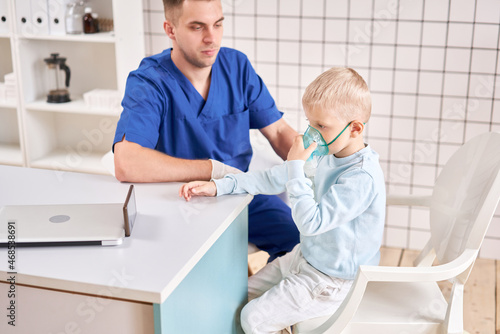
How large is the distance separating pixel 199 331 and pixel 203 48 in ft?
3.04

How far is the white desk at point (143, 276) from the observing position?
3.87 feet

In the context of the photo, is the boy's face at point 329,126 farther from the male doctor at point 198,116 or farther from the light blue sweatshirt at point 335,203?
the male doctor at point 198,116

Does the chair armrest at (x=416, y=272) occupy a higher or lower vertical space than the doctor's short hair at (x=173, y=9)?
lower

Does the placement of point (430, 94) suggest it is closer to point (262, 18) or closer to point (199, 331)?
point (262, 18)

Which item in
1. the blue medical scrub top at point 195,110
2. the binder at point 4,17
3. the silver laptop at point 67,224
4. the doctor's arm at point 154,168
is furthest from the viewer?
the binder at point 4,17

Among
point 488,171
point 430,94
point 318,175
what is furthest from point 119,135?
point 430,94

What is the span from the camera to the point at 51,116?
3.61 meters

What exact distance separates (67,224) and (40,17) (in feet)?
7.13

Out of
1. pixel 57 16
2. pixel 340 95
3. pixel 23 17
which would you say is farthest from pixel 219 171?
pixel 23 17

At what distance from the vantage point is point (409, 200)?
73.4 inches

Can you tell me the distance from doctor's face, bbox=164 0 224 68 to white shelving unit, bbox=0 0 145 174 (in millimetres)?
1240

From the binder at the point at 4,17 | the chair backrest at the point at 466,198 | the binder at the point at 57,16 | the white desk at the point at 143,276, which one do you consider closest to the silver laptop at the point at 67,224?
the white desk at the point at 143,276

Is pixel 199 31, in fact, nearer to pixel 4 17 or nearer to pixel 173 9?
pixel 173 9

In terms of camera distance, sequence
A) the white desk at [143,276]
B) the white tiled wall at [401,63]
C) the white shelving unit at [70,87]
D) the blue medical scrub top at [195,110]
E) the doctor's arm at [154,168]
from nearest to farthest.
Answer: the white desk at [143,276] → the doctor's arm at [154,168] → the blue medical scrub top at [195,110] → the white tiled wall at [401,63] → the white shelving unit at [70,87]
